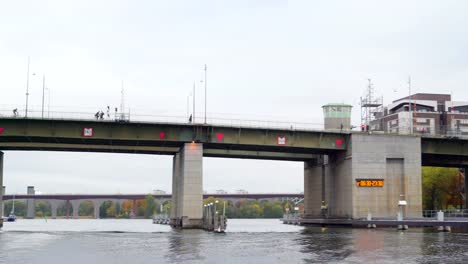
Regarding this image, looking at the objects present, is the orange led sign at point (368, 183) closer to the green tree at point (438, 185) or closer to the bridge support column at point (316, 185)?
the bridge support column at point (316, 185)

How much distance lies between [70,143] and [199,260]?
62.9 m

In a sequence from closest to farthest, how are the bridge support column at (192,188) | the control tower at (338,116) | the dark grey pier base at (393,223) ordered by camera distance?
the dark grey pier base at (393,223) < the bridge support column at (192,188) < the control tower at (338,116)

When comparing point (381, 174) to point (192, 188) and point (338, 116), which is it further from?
point (192, 188)

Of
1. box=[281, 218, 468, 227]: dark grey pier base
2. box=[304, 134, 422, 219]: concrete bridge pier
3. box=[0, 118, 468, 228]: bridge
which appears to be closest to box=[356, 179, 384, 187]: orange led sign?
box=[0, 118, 468, 228]: bridge

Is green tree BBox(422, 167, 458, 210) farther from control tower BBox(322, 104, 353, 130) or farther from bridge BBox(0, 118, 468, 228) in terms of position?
control tower BBox(322, 104, 353, 130)

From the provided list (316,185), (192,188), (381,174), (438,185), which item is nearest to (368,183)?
(381,174)

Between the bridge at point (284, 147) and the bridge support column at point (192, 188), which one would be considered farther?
the bridge support column at point (192, 188)

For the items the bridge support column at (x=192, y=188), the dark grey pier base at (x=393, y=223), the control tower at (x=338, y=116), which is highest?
the control tower at (x=338, y=116)

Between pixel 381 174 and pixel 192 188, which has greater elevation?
pixel 381 174

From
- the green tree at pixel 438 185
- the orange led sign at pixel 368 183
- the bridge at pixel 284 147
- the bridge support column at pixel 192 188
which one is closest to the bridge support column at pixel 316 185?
the bridge at pixel 284 147

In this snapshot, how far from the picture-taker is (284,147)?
100312 mm

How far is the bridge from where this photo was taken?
9331cm

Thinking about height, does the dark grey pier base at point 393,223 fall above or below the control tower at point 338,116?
below

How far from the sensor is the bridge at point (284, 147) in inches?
3674
